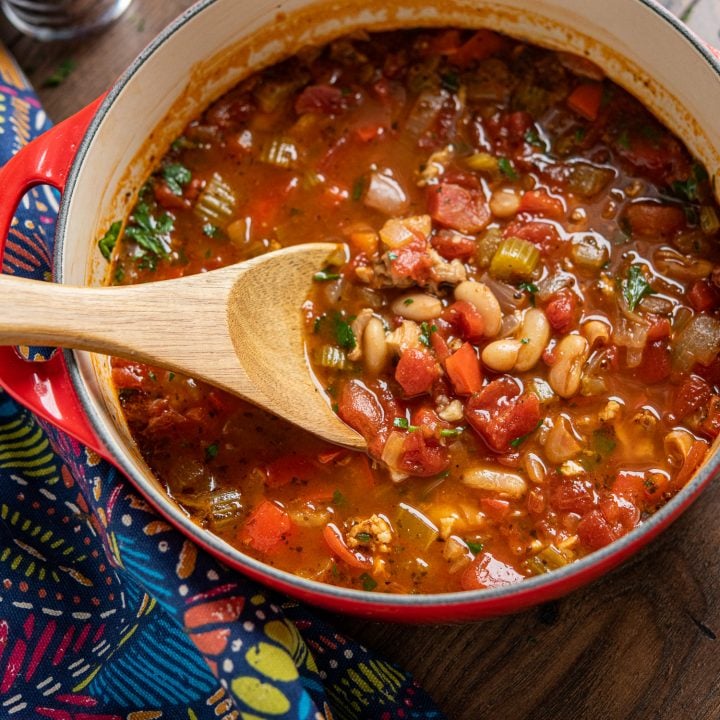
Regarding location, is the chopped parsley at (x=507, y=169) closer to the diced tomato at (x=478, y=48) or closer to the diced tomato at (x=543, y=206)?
the diced tomato at (x=543, y=206)

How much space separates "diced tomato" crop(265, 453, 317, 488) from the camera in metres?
3.46

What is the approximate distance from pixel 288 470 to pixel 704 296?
1584 millimetres

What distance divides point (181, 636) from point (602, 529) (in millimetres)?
1451

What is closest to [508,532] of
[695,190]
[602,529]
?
[602,529]

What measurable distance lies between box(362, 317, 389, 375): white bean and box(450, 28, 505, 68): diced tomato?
1.14 m

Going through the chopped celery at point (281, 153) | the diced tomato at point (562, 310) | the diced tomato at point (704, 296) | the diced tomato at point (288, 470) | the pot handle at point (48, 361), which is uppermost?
the diced tomato at point (704, 296)

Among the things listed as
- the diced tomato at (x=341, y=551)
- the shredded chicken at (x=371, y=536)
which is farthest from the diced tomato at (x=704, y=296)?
the diced tomato at (x=341, y=551)

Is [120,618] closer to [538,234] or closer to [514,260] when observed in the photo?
[514,260]

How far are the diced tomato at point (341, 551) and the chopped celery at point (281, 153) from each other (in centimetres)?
138

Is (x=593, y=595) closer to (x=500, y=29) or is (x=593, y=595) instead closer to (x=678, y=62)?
(x=678, y=62)

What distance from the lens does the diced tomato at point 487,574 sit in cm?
329

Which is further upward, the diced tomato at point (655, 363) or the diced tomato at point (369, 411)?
the diced tomato at point (655, 363)

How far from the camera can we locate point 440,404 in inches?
136

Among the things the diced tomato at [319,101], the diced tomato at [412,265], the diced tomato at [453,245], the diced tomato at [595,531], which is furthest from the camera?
the diced tomato at [319,101]
